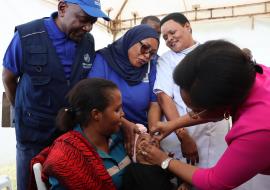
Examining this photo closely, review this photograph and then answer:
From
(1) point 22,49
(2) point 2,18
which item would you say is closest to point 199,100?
(1) point 22,49

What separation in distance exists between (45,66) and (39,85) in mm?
105

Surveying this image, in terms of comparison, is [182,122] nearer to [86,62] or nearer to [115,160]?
[115,160]

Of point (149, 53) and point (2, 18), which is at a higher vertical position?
point (2, 18)

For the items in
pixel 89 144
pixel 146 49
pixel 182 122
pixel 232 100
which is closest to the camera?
pixel 232 100

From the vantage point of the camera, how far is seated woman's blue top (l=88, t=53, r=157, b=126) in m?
1.71

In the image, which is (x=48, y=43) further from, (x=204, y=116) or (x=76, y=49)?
(x=204, y=116)

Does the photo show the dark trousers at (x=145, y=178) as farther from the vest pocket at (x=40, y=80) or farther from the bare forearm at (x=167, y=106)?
the vest pocket at (x=40, y=80)

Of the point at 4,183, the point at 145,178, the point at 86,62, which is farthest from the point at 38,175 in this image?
the point at 86,62

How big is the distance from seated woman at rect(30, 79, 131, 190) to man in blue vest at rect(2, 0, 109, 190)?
23 centimetres

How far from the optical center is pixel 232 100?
3.52 ft

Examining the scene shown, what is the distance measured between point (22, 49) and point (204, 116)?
100 cm

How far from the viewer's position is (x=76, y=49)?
1.74 meters

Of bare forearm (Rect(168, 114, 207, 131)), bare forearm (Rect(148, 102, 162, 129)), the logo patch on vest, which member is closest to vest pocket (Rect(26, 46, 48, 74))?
the logo patch on vest

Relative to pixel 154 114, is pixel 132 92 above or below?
above
